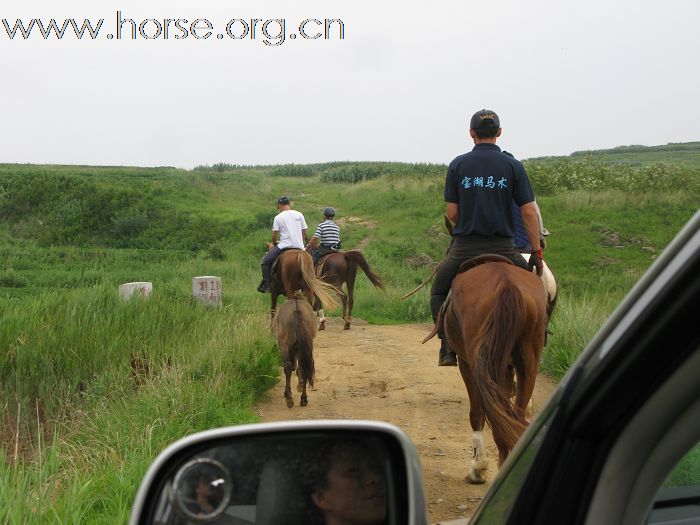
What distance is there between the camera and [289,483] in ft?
4.91

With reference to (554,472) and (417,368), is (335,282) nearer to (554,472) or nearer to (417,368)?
(417,368)

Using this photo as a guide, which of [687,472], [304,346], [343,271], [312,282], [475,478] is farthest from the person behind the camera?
[343,271]

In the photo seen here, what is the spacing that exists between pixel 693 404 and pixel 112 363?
29.3 ft

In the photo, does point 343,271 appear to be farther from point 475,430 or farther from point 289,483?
point 289,483

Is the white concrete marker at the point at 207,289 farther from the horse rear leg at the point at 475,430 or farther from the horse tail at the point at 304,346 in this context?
the horse rear leg at the point at 475,430

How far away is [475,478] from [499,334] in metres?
1.62

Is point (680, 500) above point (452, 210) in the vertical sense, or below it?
below

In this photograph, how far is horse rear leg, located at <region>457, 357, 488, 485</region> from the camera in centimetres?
602

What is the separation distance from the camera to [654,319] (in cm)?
98

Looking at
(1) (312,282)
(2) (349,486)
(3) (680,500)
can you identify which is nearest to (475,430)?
(3) (680,500)

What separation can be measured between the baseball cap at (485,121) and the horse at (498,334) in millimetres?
1055

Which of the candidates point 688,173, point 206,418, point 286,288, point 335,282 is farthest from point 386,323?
point 688,173

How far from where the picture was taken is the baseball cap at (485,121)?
6.20 meters

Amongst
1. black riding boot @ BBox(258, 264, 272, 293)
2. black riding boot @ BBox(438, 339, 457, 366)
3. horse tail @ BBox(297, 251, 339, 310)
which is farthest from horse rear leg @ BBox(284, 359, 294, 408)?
black riding boot @ BBox(258, 264, 272, 293)
